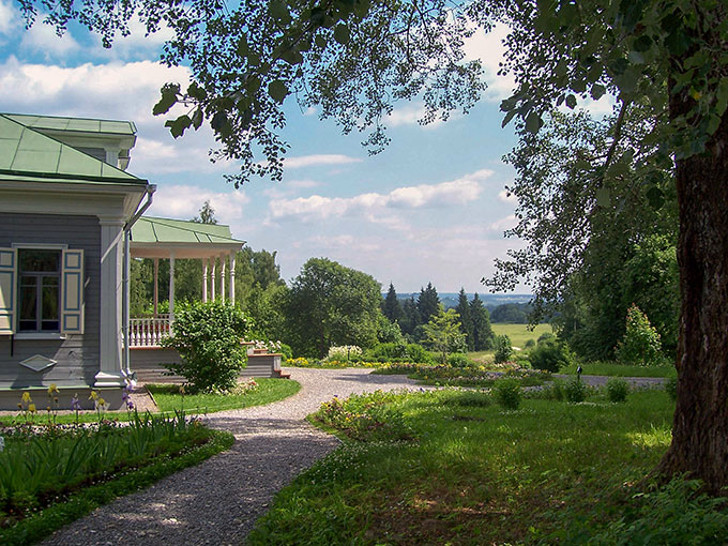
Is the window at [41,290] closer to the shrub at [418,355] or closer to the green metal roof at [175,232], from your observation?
the green metal roof at [175,232]

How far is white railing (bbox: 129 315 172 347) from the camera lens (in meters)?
14.1

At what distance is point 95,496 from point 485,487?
125 inches

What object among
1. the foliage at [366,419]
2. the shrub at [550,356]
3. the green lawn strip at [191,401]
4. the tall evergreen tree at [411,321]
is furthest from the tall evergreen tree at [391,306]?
the foliage at [366,419]

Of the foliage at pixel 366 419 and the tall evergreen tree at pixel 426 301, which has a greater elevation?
the tall evergreen tree at pixel 426 301

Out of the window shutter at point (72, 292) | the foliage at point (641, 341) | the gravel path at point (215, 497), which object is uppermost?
the window shutter at point (72, 292)

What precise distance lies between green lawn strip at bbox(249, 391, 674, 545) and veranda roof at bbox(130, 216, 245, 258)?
9.65 m

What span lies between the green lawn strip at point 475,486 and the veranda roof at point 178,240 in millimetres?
9653

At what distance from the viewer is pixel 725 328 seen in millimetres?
3689

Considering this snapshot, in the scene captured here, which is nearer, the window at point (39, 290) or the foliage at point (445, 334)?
the window at point (39, 290)

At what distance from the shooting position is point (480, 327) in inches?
2749

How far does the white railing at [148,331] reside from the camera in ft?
46.2

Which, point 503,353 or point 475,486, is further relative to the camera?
point 503,353

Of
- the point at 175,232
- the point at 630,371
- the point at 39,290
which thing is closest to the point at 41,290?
the point at 39,290

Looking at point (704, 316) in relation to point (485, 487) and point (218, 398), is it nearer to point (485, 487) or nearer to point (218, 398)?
point (485, 487)
